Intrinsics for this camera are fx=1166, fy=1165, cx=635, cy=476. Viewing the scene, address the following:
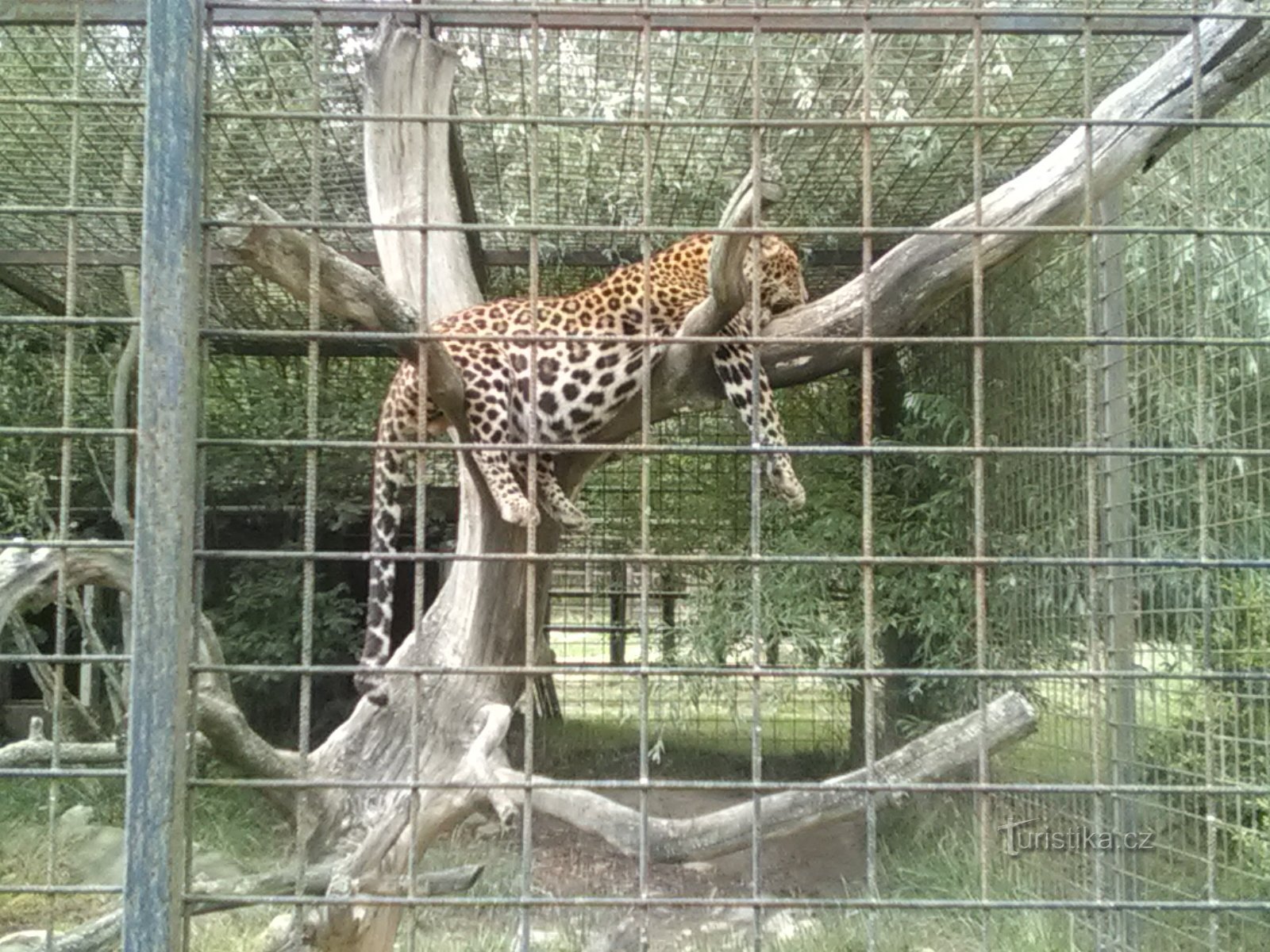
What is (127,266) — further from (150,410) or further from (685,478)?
(150,410)

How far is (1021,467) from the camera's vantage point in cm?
433

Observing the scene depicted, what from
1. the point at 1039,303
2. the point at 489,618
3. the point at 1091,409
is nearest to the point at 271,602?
the point at 489,618

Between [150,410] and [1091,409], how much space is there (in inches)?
53.3

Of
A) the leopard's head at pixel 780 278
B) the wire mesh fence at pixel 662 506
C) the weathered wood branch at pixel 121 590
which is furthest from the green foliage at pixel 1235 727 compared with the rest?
the weathered wood branch at pixel 121 590

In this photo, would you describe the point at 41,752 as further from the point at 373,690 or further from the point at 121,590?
the point at 373,690

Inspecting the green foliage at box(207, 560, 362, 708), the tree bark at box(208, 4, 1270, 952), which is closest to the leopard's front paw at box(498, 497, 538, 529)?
the tree bark at box(208, 4, 1270, 952)

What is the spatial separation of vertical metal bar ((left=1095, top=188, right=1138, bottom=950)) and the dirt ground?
1.39 m

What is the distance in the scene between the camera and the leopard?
337 centimetres

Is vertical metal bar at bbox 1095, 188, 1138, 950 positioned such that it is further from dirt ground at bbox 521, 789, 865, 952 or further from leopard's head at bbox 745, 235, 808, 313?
dirt ground at bbox 521, 789, 865, 952

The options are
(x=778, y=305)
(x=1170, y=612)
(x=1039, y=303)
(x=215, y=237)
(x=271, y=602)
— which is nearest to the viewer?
(x=215, y=237)

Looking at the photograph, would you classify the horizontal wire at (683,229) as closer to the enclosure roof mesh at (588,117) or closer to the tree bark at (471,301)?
the tree bark at (471,301)

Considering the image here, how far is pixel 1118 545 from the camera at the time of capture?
3477 mm

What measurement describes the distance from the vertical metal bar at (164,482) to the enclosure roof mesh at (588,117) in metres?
1.21

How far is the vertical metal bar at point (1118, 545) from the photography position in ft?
11.0
